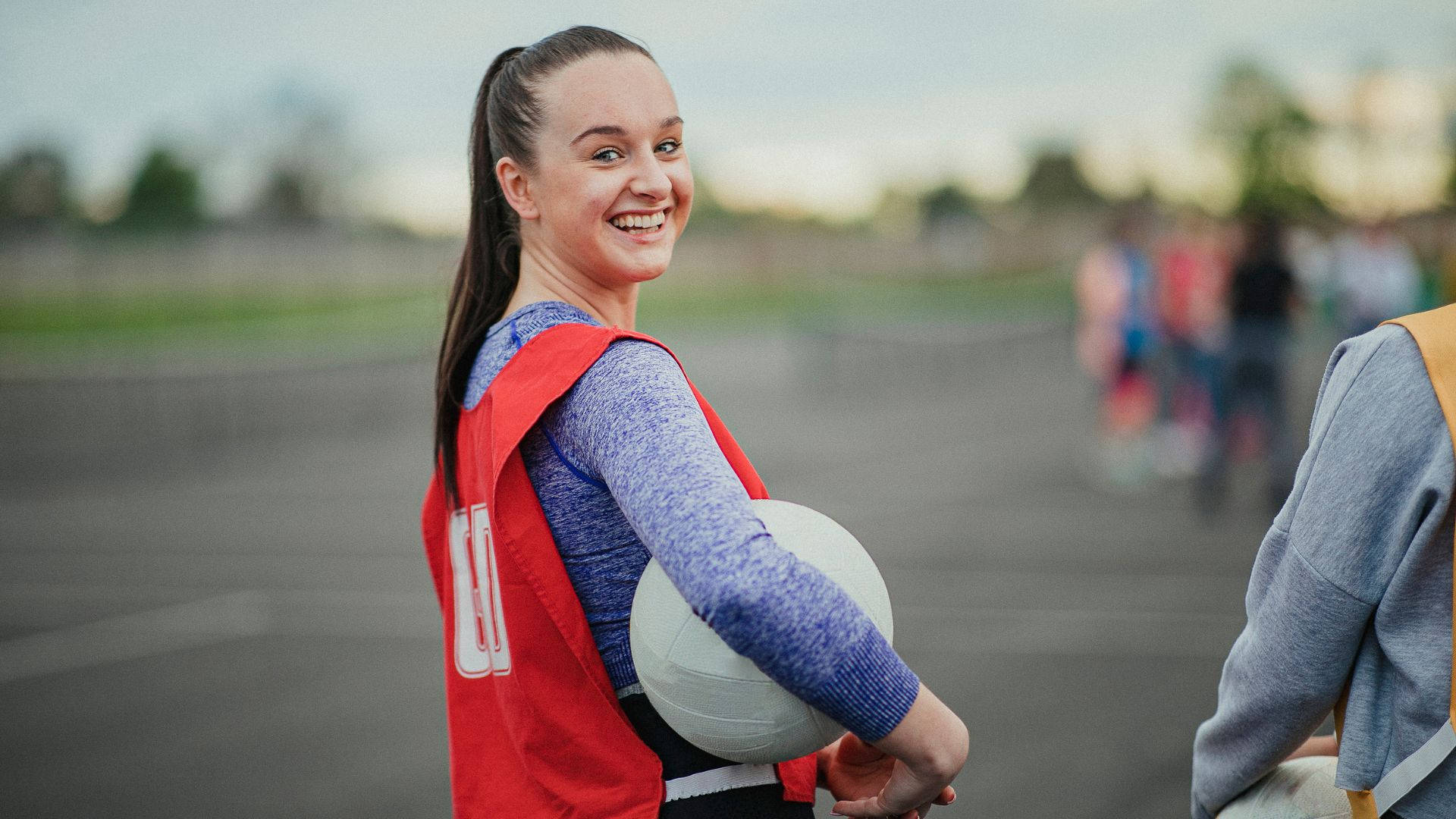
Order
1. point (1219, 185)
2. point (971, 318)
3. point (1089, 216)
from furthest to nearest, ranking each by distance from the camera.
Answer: point (1219, 185) → point (1089, 216) → point (971, 318)

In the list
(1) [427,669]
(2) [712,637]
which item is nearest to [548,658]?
(2) [712,637]

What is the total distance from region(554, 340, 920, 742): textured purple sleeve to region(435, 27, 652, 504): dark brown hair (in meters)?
0.49

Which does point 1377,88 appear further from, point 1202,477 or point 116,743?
point 116,743

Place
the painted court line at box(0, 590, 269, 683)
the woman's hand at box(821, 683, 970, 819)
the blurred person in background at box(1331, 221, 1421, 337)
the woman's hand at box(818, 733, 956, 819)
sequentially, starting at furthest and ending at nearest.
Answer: the blurred person in background at box(1331, 221, 1421, 337) < the painted court line at box(0, 590, 269, 683) < the woman's hand at box(818, 733, 956, 819) < the woman's hand at box(821, 683, 970, 819)

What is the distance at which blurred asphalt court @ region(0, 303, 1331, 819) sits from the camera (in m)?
4.70

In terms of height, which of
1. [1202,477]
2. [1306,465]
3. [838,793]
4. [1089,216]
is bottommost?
[1089,216]

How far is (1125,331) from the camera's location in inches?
461

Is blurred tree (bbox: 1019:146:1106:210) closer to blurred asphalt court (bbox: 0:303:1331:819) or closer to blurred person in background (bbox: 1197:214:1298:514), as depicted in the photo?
blurred asphalt court (bbox: 0:303:1331:819)

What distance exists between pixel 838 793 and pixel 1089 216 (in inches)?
2972

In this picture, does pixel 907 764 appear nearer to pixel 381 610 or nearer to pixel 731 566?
pixel 731 566

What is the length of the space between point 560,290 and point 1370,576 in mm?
1157

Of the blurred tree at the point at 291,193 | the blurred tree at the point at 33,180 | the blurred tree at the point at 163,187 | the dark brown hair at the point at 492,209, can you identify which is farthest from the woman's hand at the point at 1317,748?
the blurred tree at the point at 163,187

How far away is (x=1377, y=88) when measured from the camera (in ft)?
174

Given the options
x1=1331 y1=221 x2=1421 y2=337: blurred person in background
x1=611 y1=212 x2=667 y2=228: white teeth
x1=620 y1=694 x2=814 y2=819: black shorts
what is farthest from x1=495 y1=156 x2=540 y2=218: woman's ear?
x1=1331 y1=221 x2=1421 y2=337: blurred person in background
